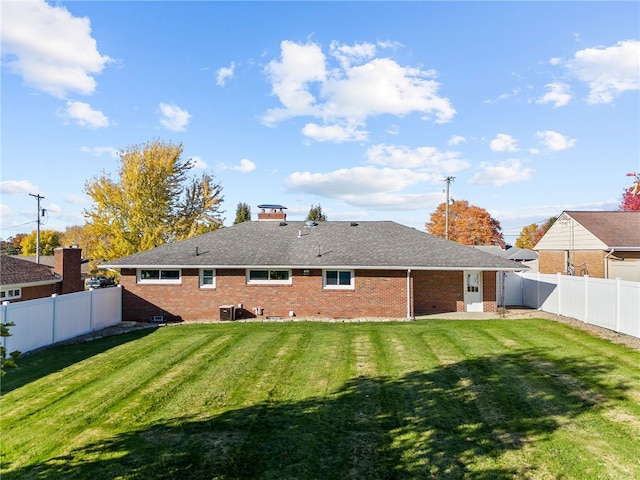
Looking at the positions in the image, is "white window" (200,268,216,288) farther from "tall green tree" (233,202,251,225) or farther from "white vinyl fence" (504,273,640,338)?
"tall green tree" (233,202,251,225)

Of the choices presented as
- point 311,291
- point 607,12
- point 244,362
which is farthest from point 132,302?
point 607,12

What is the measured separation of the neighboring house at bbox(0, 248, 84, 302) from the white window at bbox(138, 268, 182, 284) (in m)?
6.36

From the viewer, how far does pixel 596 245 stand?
23.7m

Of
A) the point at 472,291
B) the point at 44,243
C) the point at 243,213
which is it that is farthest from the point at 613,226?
the point at 44,243

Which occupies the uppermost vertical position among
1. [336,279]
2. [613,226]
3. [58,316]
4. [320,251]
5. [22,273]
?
[613,226]

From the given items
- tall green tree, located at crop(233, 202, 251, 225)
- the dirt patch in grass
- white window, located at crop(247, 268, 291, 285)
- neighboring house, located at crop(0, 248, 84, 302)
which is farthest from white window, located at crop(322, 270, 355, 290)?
tall green tree, located at crop(233, 202, 251, 225)

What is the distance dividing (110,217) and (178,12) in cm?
2162

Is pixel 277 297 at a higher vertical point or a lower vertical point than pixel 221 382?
higher

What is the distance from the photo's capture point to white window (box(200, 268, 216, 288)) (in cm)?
1875

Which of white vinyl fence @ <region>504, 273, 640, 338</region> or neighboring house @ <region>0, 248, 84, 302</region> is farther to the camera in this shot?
neighboring house @ <region>0, 248, 84, 302</region>

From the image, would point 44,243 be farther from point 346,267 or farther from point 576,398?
point 576,398

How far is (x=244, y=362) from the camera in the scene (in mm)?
10227

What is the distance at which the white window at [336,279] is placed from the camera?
18.5 meters

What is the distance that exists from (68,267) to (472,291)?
23.4 m
